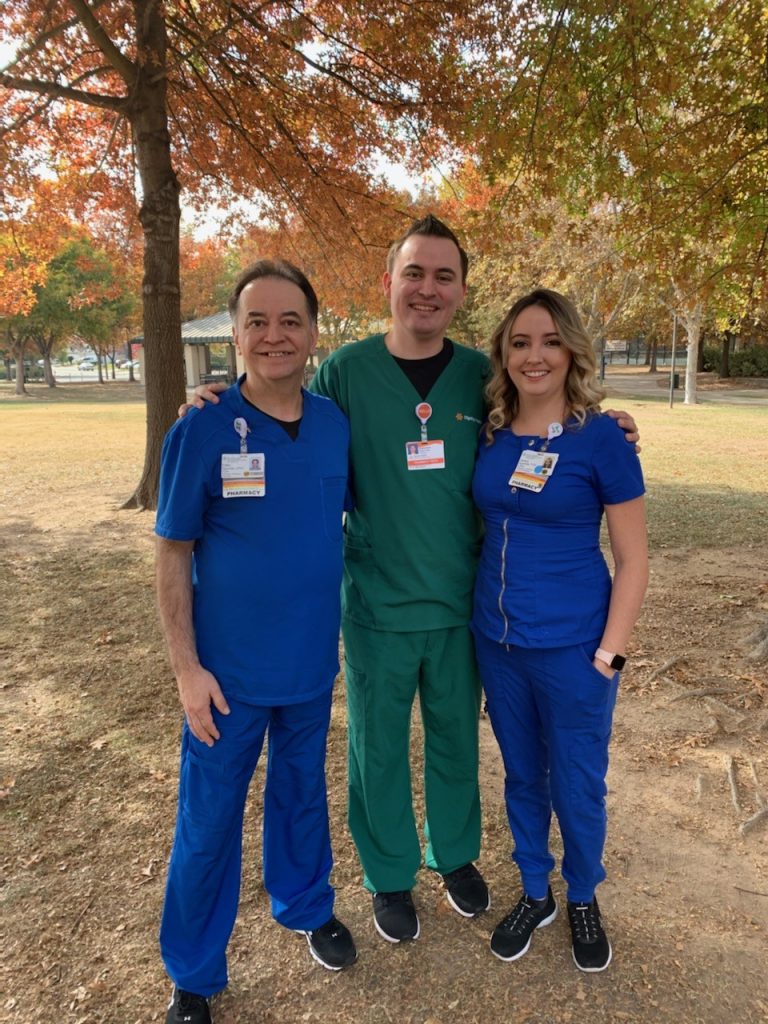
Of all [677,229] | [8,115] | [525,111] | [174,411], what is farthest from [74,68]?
[677,229]

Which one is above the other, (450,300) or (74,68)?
(74,68)

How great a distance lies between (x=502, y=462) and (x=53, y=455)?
14.7 metres

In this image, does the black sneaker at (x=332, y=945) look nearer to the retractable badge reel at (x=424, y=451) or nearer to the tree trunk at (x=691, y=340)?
the retractable badge reel at (x=424, y=451)

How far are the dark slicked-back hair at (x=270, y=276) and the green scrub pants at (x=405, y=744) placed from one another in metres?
1.18

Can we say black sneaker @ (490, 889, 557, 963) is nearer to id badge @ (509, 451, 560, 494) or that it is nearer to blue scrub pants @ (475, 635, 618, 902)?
blue scrub pants @ (475, 635, 618, 902)

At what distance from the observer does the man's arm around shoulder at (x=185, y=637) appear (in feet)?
6.37

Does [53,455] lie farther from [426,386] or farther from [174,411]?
[426,386]

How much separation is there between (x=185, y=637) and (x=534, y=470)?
1198 millimetres

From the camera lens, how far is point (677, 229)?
5.57 meters

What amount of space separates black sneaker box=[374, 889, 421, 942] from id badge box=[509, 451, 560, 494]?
1615 mm

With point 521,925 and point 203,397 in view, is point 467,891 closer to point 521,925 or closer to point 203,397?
point 521,925

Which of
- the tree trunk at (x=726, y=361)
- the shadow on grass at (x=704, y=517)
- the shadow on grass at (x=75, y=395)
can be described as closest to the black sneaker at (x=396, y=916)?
the shadow on grass at (x=704, y=517)

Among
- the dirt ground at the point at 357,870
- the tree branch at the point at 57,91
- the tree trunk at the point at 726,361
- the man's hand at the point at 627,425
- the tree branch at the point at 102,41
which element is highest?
the tree branch at the point at 102,41

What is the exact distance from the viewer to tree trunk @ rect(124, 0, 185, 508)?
23.1 feet
